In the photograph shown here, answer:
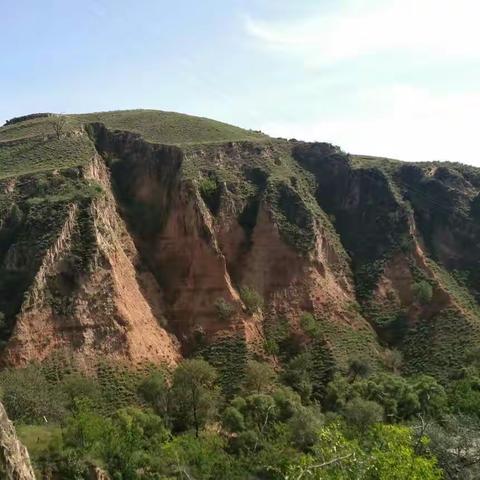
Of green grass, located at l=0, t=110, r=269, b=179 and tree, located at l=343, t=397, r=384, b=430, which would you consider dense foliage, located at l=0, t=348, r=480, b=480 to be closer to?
tree, located at l=343, t=397, r=384, b=430

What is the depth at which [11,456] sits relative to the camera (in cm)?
1600

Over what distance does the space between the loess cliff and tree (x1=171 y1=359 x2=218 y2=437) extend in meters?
5.52

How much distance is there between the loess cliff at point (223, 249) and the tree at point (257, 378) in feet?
7.01

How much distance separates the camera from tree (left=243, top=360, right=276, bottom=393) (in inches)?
1831

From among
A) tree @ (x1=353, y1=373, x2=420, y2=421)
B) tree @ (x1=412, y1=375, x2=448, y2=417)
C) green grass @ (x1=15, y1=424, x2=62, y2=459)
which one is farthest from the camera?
tree @ (x1=353, y1=373, x2=420, y2=421)

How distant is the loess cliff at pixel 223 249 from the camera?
48938 millimetres

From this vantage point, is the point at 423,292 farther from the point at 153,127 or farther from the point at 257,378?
the point at 153,127

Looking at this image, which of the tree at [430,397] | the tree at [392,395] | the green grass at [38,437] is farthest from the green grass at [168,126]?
the green grass at [38,437]

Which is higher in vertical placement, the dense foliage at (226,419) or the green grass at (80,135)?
the green grass at (80,135)

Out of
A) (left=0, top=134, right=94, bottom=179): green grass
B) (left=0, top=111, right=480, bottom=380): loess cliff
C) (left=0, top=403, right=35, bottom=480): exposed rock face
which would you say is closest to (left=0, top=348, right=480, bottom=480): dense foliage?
(left=0, top=111, right=480, bottom=380): loess cliff

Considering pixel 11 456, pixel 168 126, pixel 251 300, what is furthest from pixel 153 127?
pixel 11 456

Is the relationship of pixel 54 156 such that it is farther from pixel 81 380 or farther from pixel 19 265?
pixel 81 380

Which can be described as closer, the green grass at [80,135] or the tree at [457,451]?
the tree at [457,451]

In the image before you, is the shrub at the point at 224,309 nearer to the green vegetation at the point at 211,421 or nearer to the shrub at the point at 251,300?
the shrub at the point at 251,300
